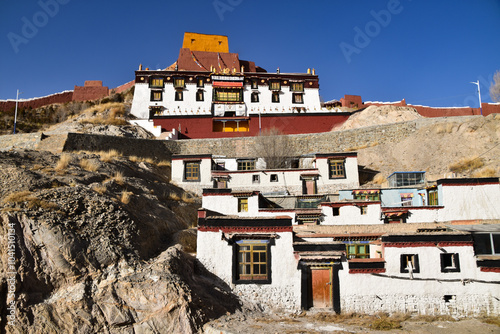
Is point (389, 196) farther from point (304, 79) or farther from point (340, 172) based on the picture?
point (304, 79)

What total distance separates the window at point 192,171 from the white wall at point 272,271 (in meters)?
13.5

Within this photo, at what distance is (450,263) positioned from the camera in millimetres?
15609

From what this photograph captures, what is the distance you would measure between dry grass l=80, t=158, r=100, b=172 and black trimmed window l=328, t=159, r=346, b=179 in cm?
1613

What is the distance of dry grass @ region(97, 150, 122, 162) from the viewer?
84.5 feet

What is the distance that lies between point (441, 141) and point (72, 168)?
2776cm

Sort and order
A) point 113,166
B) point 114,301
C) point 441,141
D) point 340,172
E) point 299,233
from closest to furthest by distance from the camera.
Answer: point 114,301, point 299,233, point 113,166, point 340,172, point 441,141

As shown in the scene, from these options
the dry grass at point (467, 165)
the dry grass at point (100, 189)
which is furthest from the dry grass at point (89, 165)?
the dry grass at point (467, 165)

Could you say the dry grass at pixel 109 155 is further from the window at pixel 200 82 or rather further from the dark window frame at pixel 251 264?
the window at pixel 200 82

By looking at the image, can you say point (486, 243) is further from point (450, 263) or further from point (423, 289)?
point (423, 289)

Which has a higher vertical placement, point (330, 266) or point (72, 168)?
point (72, 168)

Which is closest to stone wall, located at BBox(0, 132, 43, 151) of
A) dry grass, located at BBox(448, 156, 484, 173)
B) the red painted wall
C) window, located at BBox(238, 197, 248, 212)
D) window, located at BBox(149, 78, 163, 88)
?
the red painted wall

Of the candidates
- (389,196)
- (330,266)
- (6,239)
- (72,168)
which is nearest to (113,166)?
(72,168)

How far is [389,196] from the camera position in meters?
25.0

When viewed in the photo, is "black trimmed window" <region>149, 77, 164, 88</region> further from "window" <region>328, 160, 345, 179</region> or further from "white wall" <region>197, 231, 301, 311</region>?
"white wall" <region>197, 231, 301, 311</region>
